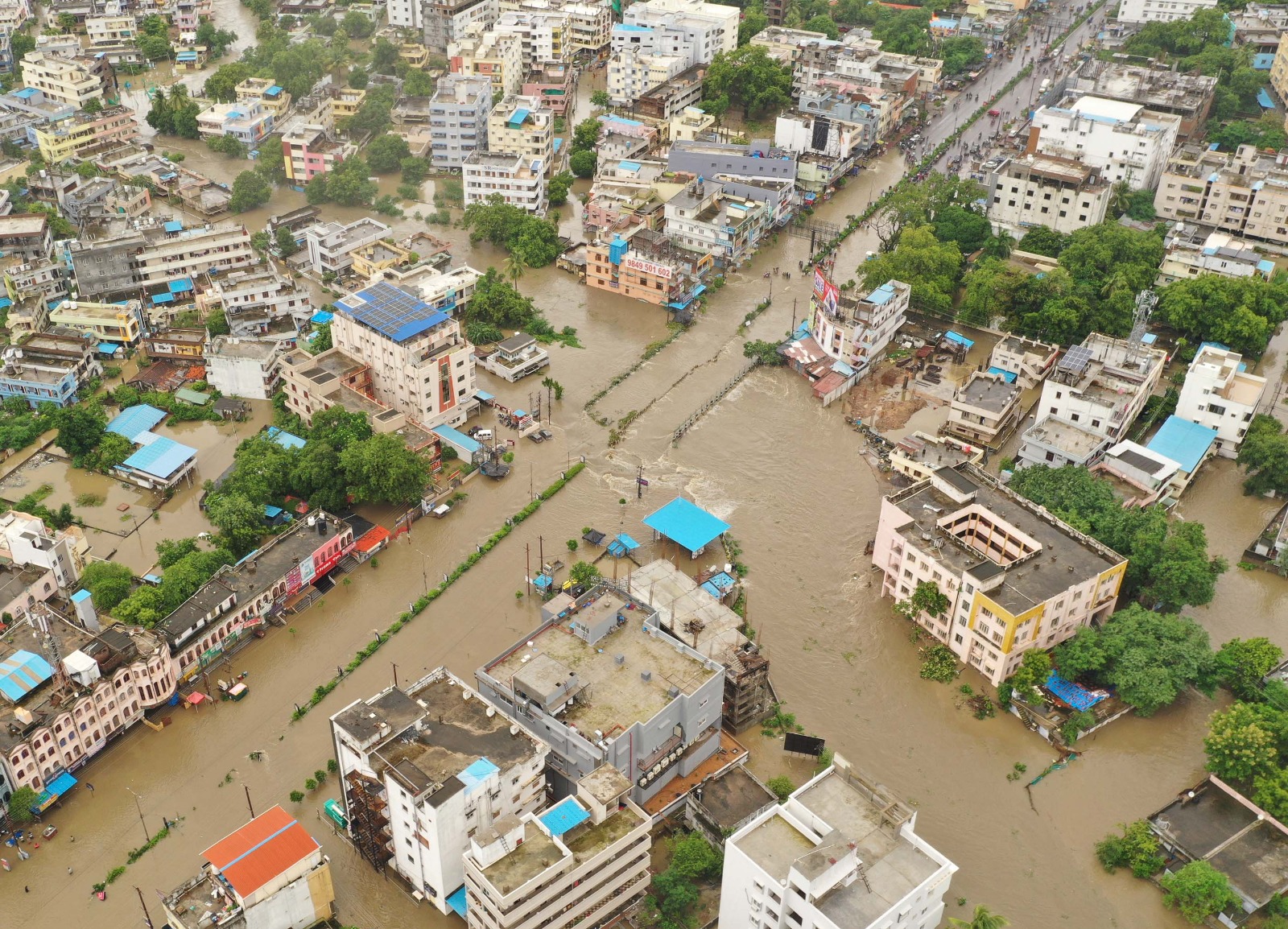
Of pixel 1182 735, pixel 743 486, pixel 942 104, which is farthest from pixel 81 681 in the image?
pixel 942 104

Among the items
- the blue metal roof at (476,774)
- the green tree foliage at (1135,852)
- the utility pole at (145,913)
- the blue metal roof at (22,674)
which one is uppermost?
the blue metal roof at (476,774)

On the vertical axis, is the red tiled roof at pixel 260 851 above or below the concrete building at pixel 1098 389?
below

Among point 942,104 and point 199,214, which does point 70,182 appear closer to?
point 199,214

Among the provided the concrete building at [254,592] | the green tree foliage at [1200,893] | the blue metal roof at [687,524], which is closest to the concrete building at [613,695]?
the blue metal roof at [687,524]

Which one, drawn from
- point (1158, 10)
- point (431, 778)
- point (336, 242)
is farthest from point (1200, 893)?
point (1158, 10)

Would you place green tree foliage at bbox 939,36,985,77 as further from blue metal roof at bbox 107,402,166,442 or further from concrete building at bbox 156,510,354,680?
concrete building at bbox 156,510,354,680

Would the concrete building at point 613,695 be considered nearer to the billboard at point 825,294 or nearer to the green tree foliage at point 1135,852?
the green tree foliage at point 1135,852

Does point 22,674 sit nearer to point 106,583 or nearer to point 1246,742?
point 106,583
